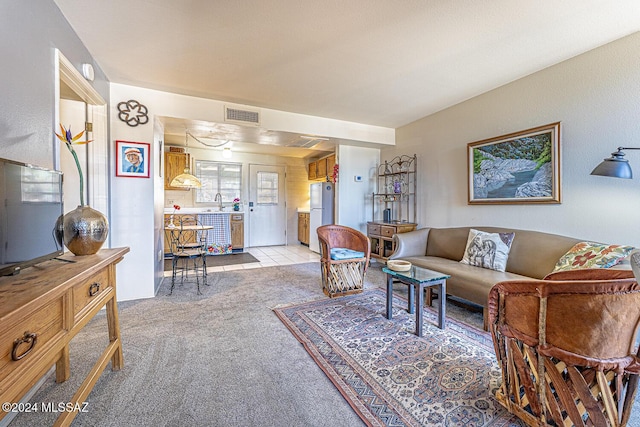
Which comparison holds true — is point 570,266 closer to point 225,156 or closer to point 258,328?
point 258,328

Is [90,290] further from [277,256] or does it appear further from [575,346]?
[277,256]

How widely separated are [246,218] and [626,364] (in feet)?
21.3

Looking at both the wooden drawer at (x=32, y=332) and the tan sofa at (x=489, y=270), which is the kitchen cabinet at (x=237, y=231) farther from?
the wooden drawer at (x=32, y=332)

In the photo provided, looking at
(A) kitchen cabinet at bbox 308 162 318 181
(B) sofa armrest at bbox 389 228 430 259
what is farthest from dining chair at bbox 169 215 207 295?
(A) kitchen cabinet at bbox 308 162 318 181

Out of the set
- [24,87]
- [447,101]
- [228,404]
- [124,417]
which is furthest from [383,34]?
[124,417]

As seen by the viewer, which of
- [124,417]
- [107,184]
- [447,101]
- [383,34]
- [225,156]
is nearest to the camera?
[124,417]

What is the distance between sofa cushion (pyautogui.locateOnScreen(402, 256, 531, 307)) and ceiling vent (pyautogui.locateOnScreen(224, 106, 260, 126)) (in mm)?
2935

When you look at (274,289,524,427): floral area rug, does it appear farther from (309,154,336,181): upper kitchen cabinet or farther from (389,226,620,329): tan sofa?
(309,154,336,181): upper kitchen cabinet

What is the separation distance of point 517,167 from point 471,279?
1.49m

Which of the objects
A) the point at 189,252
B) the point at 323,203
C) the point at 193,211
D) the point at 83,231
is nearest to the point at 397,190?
the point at 323,203

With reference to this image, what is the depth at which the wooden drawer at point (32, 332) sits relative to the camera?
2.55 ft

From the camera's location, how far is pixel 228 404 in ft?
4.86

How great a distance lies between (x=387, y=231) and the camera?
172 inches

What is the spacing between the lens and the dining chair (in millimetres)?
3443
